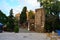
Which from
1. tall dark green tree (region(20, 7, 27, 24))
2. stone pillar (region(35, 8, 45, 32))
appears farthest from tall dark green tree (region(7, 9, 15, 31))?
tall dark green tree (region(20, 7, 27, 24))

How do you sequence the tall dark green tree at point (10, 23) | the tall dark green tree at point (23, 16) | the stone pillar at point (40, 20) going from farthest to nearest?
the tall dark green tree at point (23, 16) < the stone pillar at point (40, 20) < the tall dark green tree at point (10, 23)

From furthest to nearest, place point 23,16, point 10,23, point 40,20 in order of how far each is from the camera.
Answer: point 23,16 < point 40,20 < point 10,23

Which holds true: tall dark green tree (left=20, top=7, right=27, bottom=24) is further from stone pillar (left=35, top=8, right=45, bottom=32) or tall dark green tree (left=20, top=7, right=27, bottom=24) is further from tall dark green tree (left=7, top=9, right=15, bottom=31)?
stone pillar (left=35, top=8, right=45, bottom=32)

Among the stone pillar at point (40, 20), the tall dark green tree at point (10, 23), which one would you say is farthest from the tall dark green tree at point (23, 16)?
the stone pillar at point (40, 20)

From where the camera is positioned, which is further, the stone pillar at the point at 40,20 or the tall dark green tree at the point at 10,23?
the stone pillar at the point at 40,20

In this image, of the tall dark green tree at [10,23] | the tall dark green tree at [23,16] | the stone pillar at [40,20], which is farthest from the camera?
the tall dark green tree at [23,16]

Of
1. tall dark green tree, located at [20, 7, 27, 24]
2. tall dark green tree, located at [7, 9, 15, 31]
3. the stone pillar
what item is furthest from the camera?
tall dark green tree, located at [20, 7, 27, 24]

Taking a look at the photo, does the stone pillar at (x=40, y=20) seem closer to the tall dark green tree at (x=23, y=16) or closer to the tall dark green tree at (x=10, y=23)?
the tall dark green tree at (x=10, y=23)

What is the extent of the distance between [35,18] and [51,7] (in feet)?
10.5

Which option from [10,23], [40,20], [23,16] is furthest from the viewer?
[23,16]

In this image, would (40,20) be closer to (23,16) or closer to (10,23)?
(10,23)

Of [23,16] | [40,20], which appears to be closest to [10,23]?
[40,20]

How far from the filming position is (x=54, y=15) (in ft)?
70.7

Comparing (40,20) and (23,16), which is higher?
(23,16)
